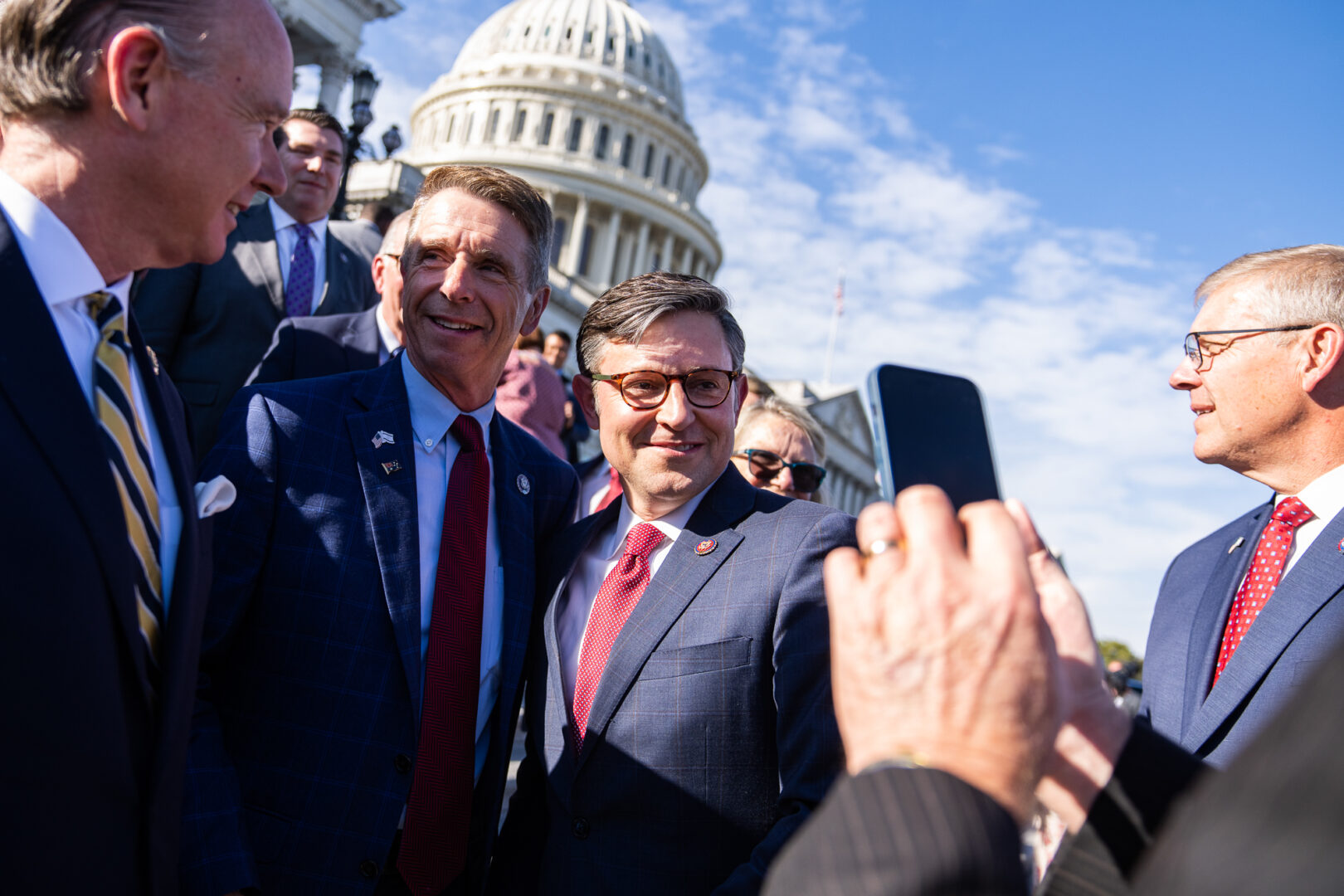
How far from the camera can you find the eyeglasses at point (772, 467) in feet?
15.3

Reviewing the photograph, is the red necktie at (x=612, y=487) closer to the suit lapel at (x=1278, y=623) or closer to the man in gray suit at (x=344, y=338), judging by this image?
the man in gray suit at (x=344, y=338)

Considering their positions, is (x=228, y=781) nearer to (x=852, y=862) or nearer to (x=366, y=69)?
(x=852, y=862)

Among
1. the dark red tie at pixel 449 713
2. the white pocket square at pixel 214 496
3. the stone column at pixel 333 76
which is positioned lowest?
the dark red tie at pixel 449 713

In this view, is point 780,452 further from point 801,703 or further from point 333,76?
point 333,76

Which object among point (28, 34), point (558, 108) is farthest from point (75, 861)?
point (558, 108)

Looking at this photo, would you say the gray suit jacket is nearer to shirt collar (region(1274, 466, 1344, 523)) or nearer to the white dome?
shirt collar (region(1274, 466, 1344, 523))

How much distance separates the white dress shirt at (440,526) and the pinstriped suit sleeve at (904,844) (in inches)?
63.4

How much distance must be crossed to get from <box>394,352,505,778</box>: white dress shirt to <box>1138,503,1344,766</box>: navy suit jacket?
5.79 ft

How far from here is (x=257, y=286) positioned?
4.52 meters

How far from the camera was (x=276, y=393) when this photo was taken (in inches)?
98.4

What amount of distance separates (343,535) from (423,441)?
0.43m

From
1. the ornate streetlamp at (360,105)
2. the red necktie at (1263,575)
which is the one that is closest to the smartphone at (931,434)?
the red necktie at (1263,575)

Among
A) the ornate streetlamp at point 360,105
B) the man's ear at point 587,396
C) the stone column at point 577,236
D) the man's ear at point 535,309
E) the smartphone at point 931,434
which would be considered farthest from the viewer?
the stone column at point 577,236

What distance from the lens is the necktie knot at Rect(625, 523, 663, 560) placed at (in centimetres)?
261
